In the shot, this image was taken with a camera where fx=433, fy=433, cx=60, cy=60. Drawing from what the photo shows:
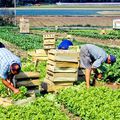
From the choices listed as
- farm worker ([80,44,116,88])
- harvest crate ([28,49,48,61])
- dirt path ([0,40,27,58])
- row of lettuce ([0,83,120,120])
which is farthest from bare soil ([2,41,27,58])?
row of lettuce ([0,83,120,120])

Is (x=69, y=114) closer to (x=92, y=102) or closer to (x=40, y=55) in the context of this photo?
(x=92, y=102)

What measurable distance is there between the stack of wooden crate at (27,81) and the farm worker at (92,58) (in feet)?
4.78

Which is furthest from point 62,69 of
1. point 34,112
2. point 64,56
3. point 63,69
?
point 34,112

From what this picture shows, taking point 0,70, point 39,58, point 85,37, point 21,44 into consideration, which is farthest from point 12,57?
point 85,37

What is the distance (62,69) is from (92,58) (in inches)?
36.1

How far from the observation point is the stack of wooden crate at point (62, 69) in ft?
37.0

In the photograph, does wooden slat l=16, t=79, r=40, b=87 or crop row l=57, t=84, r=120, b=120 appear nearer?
crop row l=57, t=84, r=120, b=120

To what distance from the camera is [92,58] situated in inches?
460

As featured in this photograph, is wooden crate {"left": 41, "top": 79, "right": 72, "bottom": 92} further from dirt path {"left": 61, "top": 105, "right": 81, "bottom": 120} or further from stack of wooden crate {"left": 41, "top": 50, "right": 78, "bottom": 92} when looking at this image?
dirt path {"left": 61, "top": 105, "right": 81, "bottom": 120}

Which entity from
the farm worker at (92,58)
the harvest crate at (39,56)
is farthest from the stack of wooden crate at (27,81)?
the harvest crate at (39,56)

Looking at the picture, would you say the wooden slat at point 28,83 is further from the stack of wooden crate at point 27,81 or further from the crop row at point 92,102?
the crop row at point 92,102

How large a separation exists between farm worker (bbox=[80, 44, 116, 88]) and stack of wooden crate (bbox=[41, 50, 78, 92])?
0.90 ft

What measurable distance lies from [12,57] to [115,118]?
286 centimetres

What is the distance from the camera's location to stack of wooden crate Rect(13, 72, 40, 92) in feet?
33.9
